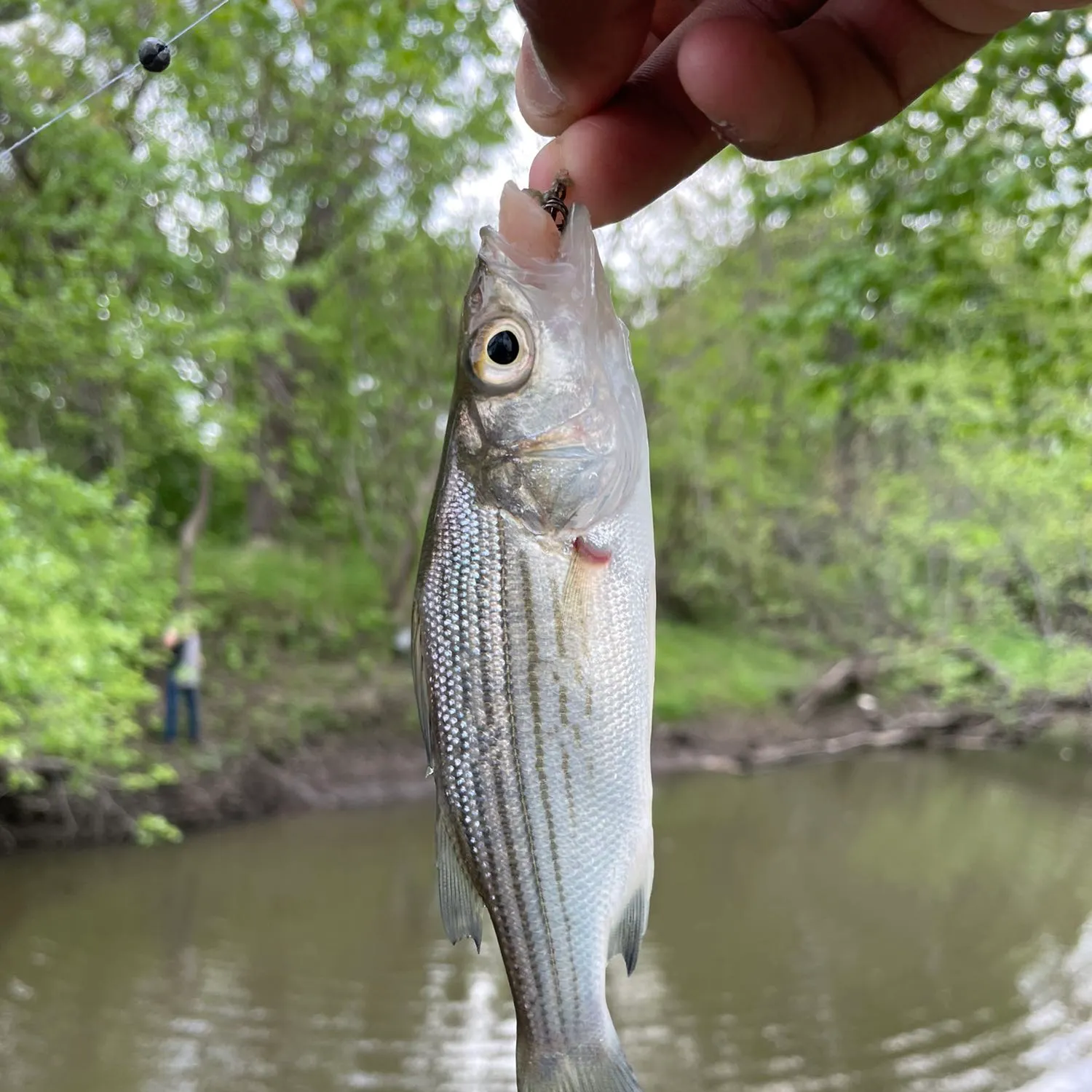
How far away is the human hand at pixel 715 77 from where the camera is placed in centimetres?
148

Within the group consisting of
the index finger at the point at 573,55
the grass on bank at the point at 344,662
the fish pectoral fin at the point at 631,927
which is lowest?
the grass on bank at the point at 344,662

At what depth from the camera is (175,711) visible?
427 inches

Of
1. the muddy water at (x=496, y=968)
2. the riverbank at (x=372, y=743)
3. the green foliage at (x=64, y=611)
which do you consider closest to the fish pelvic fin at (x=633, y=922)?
the green foliage at (x=64, y=611)

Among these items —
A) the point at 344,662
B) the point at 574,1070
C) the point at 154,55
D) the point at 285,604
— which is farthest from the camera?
the point at 285,604

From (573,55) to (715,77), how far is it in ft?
0.78

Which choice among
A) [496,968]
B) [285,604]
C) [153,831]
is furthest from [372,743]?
[496,968]

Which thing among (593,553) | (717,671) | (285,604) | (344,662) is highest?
(593,553)

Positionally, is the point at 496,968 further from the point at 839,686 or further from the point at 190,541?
the point at 839,686

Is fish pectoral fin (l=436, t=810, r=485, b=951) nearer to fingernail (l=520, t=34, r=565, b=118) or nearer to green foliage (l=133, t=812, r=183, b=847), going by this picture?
fingernail (l=520, t=34, r=565, b=118)

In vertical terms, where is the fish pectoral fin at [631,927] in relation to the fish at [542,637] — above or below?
below

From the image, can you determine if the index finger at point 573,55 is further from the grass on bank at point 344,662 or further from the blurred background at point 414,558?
the grass on bank at point 344,662

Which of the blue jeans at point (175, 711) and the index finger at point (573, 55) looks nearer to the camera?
the index finger at point (573, 55)

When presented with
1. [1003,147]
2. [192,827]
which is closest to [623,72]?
[1003,147]

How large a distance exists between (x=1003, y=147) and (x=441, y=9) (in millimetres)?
3296
